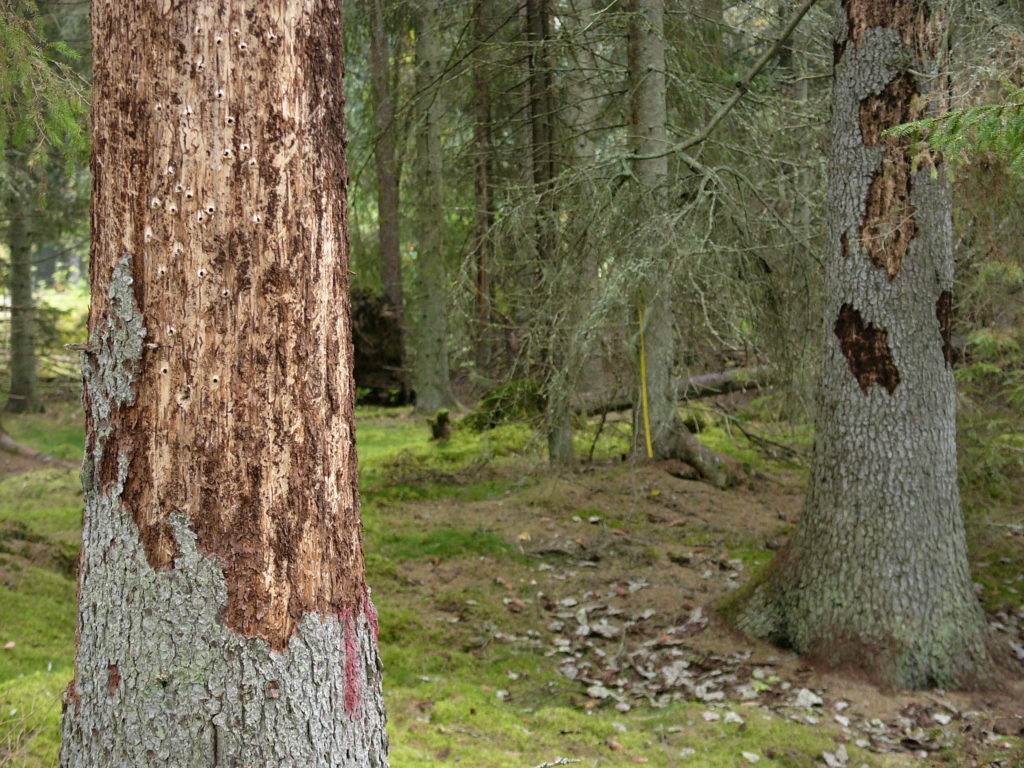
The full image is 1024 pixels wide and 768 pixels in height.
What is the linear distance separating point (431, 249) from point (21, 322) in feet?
20.4

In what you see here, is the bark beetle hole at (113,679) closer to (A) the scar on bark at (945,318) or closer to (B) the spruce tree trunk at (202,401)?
(B) the spruce tree trunk at (202,401)

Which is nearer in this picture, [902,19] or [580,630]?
[902,19]

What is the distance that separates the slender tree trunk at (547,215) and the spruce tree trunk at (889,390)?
2264 mm

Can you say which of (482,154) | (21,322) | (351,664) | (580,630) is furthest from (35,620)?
(21,322)

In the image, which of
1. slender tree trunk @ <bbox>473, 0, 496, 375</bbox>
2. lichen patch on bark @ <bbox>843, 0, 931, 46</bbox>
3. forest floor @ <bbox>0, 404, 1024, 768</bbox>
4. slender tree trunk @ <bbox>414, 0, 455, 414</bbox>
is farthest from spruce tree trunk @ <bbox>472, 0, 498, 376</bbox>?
lichen patch on bark @ <bbox>843, 0, 931, 46</bbox>

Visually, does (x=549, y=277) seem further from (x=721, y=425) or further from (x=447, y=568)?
(x=721, y=425)

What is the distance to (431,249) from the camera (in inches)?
489

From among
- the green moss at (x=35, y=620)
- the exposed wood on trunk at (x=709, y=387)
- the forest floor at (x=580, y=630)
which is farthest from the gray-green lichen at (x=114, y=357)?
the exposed wood on trunk at (x=709, y=387)

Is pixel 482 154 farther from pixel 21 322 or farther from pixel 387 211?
pixel 21 322

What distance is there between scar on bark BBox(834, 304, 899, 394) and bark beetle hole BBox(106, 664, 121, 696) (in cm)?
450

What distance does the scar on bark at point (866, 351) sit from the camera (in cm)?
547

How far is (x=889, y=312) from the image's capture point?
17.8 feet

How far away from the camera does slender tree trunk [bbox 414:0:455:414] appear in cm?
1005

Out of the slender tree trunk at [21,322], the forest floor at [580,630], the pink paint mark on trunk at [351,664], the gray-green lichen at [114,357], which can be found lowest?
the forest floor at [580,630]
